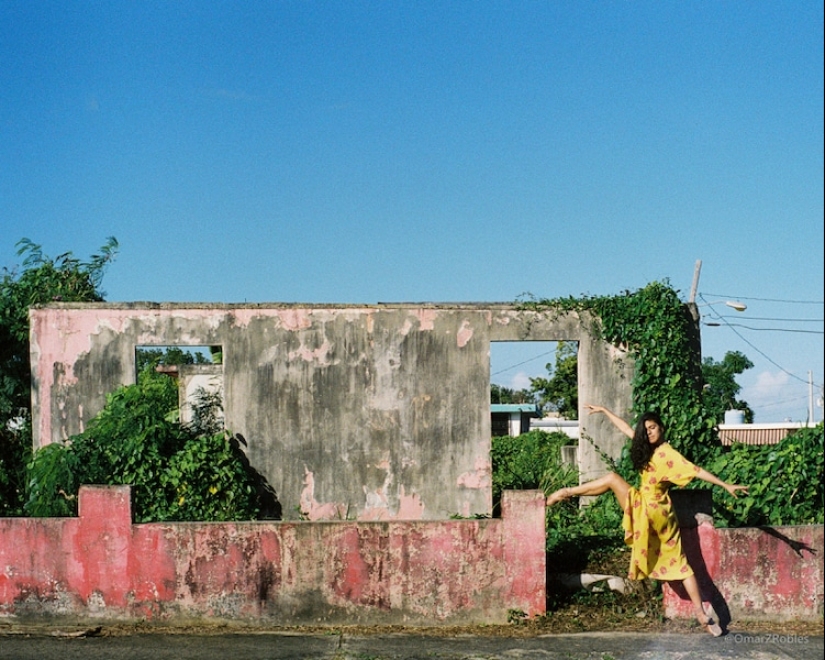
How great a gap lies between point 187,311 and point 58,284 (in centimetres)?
313

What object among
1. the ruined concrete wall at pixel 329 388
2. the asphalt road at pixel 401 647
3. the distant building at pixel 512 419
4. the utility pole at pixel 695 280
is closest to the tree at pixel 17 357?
the ruined concrete wall at pixel 329 388

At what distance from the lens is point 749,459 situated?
856cm

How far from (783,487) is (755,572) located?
0.95 meters

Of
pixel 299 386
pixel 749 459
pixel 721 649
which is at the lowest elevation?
pixel 721 649

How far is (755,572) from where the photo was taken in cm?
753

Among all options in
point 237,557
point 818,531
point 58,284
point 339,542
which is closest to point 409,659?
point 339,542

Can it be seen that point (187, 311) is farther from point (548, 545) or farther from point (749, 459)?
point (749, 459)

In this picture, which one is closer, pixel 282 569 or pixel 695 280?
pixel 282 569

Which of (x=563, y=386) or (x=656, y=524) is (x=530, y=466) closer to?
(x=656, y=524)

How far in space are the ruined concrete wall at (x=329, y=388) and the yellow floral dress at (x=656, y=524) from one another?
421 cm

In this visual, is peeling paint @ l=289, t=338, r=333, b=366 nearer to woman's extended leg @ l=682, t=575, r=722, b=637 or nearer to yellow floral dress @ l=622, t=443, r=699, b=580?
yellow floral dress @ l=622, t=443, r=699, b=580

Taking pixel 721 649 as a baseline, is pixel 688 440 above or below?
above

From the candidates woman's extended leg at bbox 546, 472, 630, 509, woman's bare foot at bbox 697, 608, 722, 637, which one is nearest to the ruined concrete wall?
woman's extended leg at bbox 546, 472, 630, 509

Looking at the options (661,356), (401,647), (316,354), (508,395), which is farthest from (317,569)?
(508,395)
